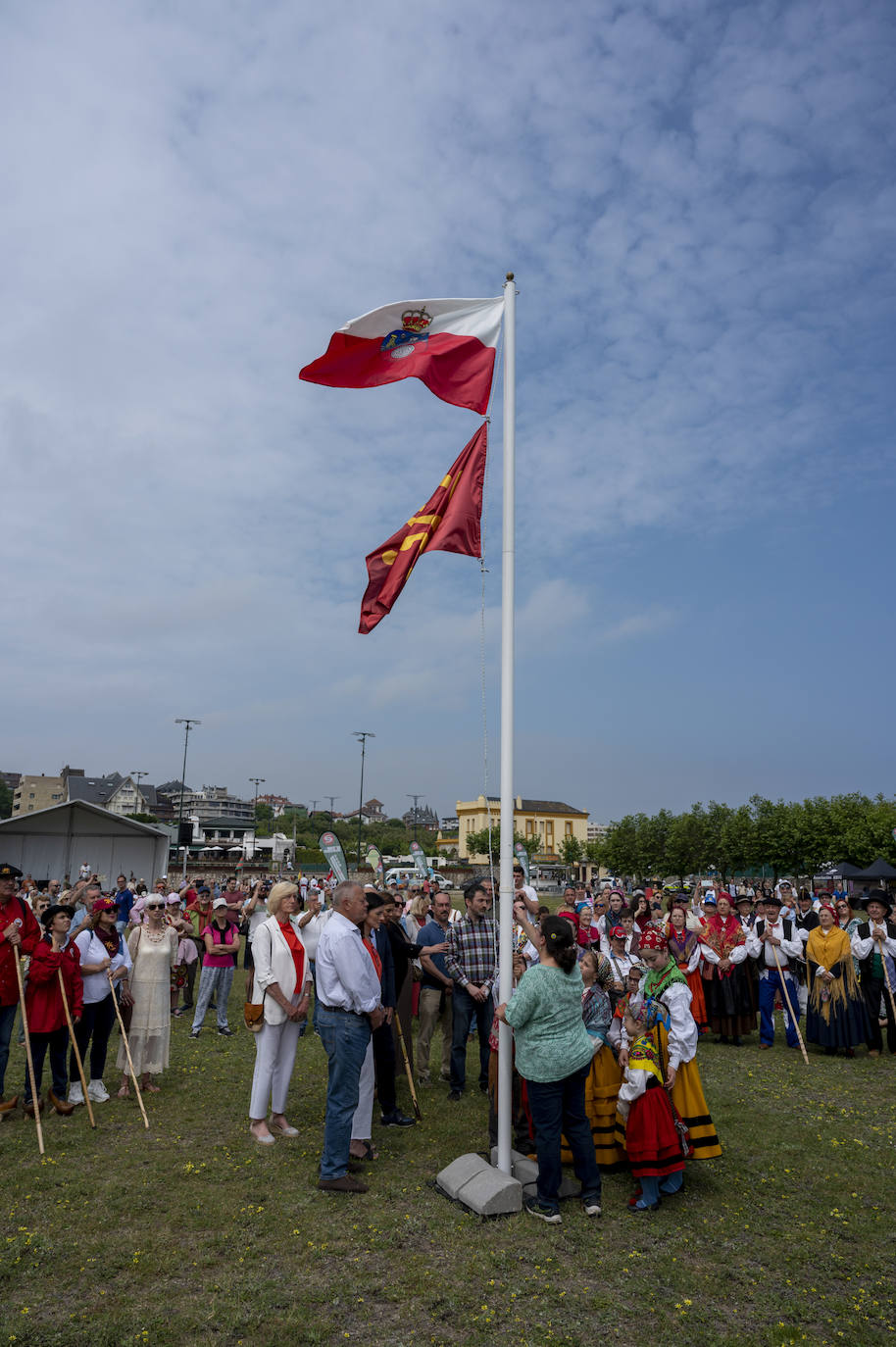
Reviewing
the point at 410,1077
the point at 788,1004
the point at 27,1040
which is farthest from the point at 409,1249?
the point at 788,1004

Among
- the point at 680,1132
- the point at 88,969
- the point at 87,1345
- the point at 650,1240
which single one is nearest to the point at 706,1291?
the point at 650,1240

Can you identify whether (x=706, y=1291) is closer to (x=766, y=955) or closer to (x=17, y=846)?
(x=766, y=955)

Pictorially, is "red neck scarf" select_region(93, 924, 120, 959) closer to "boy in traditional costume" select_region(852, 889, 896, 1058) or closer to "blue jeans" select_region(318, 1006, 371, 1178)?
"blue jeans" select_region(318, 1006, 371, 1178)

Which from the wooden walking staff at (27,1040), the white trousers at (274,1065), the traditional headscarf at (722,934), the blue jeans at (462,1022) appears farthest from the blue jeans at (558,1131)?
the traditional headscarf at (722,934)

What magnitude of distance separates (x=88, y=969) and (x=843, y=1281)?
689cm

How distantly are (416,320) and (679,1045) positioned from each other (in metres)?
6.38

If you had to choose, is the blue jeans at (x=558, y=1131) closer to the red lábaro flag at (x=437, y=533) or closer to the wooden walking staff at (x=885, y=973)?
the red lábaro flag at (x=437, y=533)

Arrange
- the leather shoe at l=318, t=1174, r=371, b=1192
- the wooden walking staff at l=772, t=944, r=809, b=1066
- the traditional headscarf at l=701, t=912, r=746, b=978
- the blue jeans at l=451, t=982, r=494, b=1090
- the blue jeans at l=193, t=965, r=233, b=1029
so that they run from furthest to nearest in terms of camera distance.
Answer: the blue jeans at l=193, t=965, r=233, b=1029
the traditional headscarf at l=701, t=912, r=746, b=978
the wooden walking staff at l=772, t=944, r=809, b=1066
the blue jeans at l=451, t=982, r=494, b=1090
the leather shoe at l=318, t=1174, r=371, b=1192

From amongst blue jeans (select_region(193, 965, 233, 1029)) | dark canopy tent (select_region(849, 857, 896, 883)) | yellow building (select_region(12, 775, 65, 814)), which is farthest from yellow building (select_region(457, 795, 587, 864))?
blue jeans (select_region(193, 965, 233, 1029))

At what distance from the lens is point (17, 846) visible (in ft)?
108

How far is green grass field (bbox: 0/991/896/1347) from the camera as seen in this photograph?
4262mm

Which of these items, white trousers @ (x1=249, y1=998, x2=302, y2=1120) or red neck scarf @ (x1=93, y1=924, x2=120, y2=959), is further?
red neck scarf @ (x1=93, y1=924, x2=120, y2=959)

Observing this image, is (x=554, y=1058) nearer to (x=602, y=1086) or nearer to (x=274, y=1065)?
(x=602, y=1086)

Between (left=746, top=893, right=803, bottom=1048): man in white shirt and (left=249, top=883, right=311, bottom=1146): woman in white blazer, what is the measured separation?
285 inches
